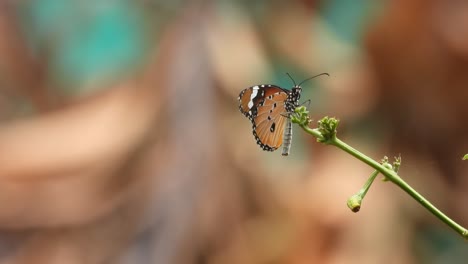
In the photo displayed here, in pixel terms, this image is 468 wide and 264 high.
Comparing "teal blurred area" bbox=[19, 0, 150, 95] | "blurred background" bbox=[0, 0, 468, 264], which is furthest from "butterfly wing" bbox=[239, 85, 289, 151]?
"teal blurred area" bbox=[19, 0, 150, 95]

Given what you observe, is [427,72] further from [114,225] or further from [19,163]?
[19,163]

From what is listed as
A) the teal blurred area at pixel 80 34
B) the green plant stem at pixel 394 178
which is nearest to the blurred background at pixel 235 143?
the teal blurred area at pixel 80 34

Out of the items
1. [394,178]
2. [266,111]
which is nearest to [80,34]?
[266,111]

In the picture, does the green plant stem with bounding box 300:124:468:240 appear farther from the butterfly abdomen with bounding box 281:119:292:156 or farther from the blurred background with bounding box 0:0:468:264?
the blurred background with bounding box 0:0:468:264

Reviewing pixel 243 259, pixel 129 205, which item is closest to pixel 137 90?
pixel 129 205

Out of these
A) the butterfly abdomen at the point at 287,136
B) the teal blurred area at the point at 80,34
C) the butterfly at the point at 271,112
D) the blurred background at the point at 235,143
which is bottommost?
the butterfly abdomen at the point at 287,136

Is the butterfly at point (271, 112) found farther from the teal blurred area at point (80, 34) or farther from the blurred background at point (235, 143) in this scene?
the teal blurred area at point (80, 34)

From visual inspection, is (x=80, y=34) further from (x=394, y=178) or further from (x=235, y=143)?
(x=394, y=178)
